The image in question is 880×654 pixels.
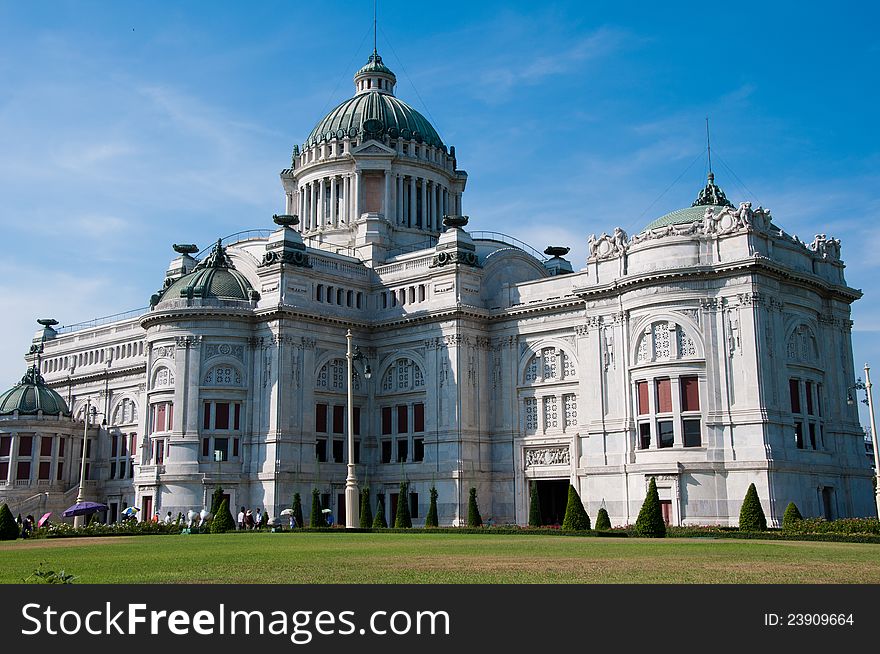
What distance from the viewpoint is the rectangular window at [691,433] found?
60.1 metres

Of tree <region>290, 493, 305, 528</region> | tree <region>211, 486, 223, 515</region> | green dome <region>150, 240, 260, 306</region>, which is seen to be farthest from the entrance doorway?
green dome <region>150, 240, 260, 306</region>

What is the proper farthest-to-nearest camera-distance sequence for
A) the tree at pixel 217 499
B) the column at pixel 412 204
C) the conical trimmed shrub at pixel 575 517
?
the column at pixel 412 204
the tree at pixel 217 499
the conical trimmed shrub at pixel 575 517

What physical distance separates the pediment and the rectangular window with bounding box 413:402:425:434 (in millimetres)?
23947

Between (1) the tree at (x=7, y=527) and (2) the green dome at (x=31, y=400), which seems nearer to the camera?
(1) the tree at (x=7, y=527)

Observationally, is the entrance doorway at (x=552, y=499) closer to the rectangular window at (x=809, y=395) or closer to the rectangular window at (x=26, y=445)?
the rectangular window at (x=809, y=395)

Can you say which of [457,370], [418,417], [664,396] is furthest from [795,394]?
[418,417]

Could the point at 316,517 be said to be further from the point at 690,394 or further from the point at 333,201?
the point at 333,201

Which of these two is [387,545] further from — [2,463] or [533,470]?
[2,463]

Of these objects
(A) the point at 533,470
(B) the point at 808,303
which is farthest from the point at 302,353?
(B) the point at 808,303

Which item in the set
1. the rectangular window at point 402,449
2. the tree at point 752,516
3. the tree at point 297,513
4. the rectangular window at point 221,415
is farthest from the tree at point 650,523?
the rectangular window at point 221,415

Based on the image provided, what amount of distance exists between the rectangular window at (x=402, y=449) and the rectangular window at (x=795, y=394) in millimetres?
27482

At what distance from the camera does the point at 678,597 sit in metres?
15.4

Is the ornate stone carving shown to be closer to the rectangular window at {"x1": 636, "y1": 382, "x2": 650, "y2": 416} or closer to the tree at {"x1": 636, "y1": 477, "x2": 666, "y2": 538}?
the rectangular window at {"x1": 636, "y1": 382, "x2": 650, "y2": 416}

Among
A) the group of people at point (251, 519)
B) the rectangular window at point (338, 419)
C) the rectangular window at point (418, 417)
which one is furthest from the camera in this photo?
the rectangular window at point (338, 419)
